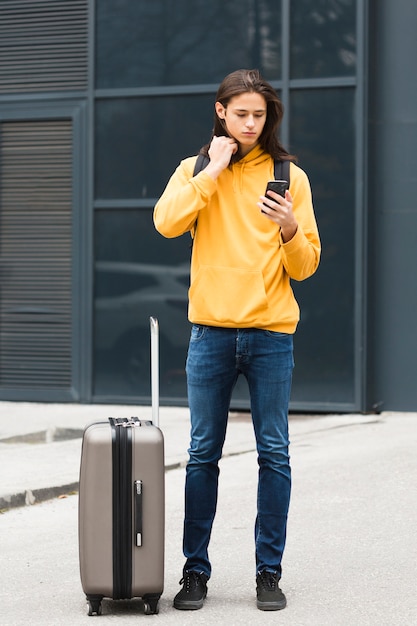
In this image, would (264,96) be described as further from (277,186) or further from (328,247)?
(328,247)

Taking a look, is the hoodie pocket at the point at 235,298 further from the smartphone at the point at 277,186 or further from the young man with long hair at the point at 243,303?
the smartphone at the point at 277,186

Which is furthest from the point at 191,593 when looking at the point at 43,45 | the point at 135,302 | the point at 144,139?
the point at 43,45

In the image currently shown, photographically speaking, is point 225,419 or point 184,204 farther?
point 225,419

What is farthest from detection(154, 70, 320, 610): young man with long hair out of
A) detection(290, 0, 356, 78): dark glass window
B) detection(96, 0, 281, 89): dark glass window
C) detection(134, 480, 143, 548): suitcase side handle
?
detection(96, 0, 281, 89): dark glass window

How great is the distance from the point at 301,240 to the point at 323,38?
26.3ft

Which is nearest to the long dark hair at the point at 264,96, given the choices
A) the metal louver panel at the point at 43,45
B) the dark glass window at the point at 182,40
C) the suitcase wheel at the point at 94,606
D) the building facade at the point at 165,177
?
the suitcase wheel at the point at 94,606

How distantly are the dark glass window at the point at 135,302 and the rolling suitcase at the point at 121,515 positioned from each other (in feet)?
26.3

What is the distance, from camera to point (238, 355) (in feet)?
15.8

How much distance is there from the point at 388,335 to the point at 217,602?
7.72 m

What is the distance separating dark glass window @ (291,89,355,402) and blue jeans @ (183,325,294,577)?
7502 mm

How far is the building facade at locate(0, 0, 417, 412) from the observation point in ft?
40.5

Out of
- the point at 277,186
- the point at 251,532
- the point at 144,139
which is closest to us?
the point at 277,186

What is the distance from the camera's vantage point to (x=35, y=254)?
13500 millimetres

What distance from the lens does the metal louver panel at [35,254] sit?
43.9 ft
